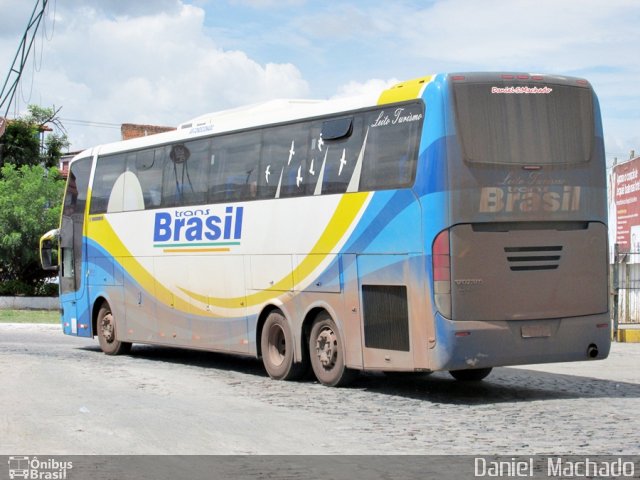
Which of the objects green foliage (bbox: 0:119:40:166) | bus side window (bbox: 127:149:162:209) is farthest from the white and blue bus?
green foliage (bbox: 0:119:40:166)

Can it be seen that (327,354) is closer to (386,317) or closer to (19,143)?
(386,317)

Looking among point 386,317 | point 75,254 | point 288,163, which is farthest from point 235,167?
point 75,254

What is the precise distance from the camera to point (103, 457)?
899 centimetres

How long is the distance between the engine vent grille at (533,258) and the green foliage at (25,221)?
25861 mm

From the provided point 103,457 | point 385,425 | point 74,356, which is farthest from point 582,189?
point 74,356

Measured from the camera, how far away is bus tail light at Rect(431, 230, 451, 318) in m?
12.6

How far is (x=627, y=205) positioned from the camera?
29609mm

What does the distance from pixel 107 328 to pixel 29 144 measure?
29.6 meters

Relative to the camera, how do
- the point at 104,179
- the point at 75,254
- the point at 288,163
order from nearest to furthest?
the point at 288,163
the point at 104,179
the point at 75,254

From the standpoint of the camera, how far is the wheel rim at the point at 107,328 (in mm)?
20516

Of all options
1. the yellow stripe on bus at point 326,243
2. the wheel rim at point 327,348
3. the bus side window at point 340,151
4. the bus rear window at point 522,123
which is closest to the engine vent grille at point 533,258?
the bus rear window at point 522,123

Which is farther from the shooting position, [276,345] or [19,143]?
[19,143]

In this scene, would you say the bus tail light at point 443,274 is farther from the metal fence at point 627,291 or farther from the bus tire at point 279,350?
the metal fence at point 627,291

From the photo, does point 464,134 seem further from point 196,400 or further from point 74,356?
point 74,356
